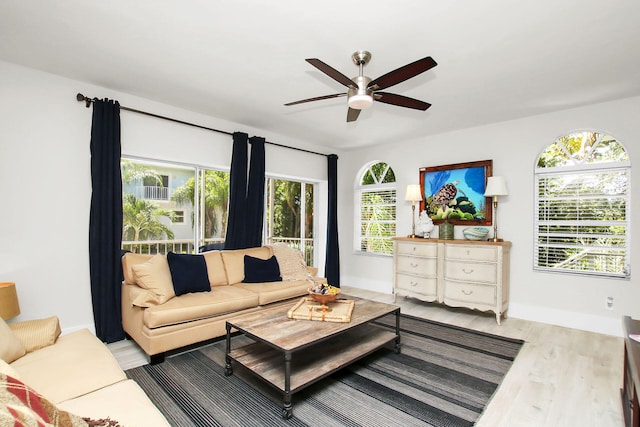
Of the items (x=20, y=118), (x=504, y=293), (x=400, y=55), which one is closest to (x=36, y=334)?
(x=20, y=118)

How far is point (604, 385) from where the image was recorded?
247cm

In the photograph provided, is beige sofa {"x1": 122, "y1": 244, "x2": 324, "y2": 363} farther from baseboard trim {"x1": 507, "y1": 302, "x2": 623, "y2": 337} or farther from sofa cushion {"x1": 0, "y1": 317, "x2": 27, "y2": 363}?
baseboard trim {"x1": 507, "y1": 302, "x2": 623, "y2": 337}

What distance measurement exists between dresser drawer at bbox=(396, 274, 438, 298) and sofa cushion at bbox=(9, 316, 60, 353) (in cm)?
407

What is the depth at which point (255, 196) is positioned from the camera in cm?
457

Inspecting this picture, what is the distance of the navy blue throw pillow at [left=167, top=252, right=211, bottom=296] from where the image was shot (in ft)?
10.6

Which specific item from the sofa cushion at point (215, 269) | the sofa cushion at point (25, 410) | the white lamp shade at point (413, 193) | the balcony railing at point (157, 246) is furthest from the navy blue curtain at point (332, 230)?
the sofa cushion at point (25, 410)

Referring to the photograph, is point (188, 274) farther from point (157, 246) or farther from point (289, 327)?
point (289, 327)

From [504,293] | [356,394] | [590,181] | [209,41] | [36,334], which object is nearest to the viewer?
[36,334]

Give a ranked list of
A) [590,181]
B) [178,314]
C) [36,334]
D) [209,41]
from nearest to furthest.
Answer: [36,334]
[209,41]
[178,314]
[590,181]

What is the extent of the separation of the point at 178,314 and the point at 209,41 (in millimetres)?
2316

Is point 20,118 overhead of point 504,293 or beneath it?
overhead

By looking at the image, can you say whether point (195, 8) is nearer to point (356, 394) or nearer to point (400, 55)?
point (400, 55)

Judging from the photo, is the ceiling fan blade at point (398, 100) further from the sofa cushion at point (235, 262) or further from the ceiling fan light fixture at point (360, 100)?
the sofa cushion at point (235, 262)

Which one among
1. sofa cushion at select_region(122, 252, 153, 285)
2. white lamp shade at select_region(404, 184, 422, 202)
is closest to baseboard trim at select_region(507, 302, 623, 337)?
white lamp shade at select_region(404, 184, 422, 202)
